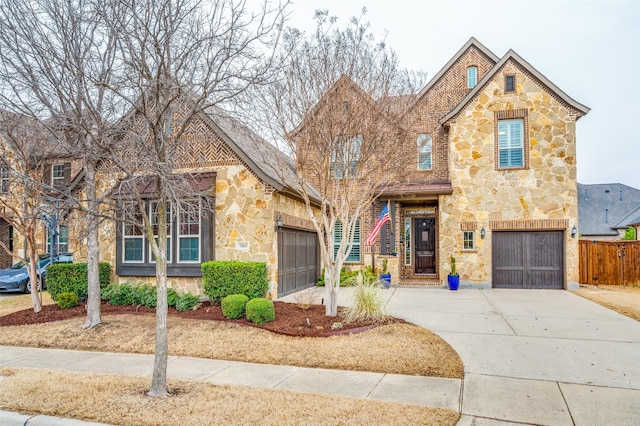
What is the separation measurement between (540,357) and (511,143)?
1040cm

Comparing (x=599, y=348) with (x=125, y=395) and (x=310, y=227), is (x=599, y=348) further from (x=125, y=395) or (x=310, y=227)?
(x=310, y=227)

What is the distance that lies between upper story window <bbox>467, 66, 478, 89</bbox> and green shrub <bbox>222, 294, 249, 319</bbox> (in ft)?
42.3

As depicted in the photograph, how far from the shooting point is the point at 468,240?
596 inches

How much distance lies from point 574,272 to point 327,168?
1077 cm

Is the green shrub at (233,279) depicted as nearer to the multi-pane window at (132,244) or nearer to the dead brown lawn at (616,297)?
the multi-pane window at (132,244)

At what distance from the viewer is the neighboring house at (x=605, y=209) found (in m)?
29.5

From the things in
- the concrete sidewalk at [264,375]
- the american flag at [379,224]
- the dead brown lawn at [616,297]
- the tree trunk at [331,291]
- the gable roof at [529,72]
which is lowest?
the dead brown lawn at [616,297]

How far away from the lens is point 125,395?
4.93 metres

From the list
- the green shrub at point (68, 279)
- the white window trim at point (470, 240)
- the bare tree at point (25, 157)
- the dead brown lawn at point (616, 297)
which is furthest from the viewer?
the white window trim at point (470, 240)

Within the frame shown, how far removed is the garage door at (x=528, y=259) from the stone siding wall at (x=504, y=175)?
360 mm

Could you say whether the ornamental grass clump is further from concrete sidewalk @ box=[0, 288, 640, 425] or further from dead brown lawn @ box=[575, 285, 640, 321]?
dead brown lawn @ box=[575, 285, 640, 321]

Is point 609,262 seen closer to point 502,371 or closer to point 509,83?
point 509,83

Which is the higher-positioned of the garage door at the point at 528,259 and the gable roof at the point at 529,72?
the gable roof at the point at 529,72

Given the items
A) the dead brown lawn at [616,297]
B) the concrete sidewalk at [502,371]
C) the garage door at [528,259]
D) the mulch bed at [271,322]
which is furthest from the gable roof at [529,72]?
the mulch bed at [271,322]
